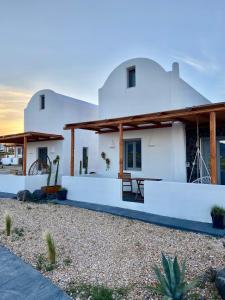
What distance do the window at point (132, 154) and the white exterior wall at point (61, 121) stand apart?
14.0 feet

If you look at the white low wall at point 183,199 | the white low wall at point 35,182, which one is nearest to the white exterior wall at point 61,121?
the white low wall at point 35,182

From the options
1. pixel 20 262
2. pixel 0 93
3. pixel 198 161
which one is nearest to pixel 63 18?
pixel 0 93

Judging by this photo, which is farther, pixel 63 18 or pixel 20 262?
pixel 63 18

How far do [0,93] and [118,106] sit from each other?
7.81 m

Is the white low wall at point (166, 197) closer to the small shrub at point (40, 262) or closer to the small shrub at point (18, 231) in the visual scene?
the small shrub at point (18, 231)

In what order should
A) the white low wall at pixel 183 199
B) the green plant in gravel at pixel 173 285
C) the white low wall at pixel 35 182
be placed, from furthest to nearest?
1. the white low wall at pixel 35 182
2. the white low wall at pixel 183 199
3. the green plant in gravel at pixel 173 285

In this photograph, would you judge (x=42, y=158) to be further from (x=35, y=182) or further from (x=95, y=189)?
(x=95, y=189)

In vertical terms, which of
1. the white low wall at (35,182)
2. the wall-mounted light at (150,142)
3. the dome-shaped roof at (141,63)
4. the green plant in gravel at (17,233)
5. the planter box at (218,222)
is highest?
the dome-shaped roof at (141,63)

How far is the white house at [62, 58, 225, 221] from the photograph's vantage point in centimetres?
922

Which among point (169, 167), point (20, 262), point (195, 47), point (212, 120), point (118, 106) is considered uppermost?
point (195, 47)

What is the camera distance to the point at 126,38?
12281 mm

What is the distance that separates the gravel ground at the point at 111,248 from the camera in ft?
14.2

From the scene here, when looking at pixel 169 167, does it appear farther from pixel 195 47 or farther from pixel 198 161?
pixel 195 47

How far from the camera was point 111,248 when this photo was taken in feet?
18.7
